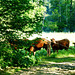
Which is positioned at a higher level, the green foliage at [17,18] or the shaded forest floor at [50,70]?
the green foliage at [17,18]

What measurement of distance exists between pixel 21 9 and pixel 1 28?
1526 mm

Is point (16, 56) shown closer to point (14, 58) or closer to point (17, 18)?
point (14, 58)

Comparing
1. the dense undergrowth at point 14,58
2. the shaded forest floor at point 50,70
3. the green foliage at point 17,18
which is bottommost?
the shaded forest floor at point 50,70

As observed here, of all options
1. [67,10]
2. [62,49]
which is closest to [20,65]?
[62,49]

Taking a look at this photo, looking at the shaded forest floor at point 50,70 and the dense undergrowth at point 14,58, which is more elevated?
the dense undergrowth at point 14,58

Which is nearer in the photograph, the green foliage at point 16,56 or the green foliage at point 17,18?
the green foliage at point 17,18

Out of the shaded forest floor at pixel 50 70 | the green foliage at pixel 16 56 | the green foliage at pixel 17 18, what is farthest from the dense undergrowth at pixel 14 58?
the green foliage at pixel 17 18

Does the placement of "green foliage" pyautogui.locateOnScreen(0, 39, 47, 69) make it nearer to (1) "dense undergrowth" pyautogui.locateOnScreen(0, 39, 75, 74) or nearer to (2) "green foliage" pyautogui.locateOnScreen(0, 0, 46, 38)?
(1) "dense undergrowth" pyautogui.locateOnScreen(0, 39, 75, 74)

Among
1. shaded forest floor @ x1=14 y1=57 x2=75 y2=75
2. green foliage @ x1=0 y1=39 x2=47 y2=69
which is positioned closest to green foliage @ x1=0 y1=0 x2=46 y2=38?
green foliage @ x1=0 y1=39 x2=47 y2=69

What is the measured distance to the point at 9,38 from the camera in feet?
28.7

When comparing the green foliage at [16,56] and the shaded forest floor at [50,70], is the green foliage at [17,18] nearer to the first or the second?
the green foliage at [16,56]

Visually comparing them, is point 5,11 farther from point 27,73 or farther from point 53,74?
point 53,74

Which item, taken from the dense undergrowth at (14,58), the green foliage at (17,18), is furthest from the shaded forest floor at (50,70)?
the green foliage at (17,18)

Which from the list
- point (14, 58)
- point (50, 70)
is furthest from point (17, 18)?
point (50, 70)
